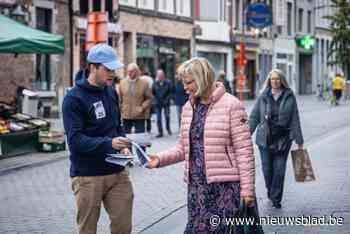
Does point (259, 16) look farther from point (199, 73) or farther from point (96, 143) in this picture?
point (199, 73)

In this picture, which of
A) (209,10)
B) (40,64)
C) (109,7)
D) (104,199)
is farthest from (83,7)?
(104,199)

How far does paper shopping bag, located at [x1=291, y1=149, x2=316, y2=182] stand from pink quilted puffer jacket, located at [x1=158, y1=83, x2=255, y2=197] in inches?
202

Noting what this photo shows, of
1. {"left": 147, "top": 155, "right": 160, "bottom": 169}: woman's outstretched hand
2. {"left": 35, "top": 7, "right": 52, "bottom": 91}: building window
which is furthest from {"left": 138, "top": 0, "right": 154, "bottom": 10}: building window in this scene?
{"left": 147, "top": 155, "right": 160, "bottom": 169}: woman's outstretched hand

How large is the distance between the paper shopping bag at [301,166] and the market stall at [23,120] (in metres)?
7.60

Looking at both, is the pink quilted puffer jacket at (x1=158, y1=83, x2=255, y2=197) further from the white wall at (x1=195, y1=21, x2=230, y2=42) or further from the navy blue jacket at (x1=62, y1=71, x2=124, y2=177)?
the white wall at (x1=195, y1=21, x2=230, y2=42)

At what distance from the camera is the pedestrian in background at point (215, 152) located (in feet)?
20.1

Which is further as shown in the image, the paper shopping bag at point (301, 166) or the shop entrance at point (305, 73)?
the shop entrance at point (305, 73)

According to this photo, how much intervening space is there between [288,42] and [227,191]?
59540 millimetres

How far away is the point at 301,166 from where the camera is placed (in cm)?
1129

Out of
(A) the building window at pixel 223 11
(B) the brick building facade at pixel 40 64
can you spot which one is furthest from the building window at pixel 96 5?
(A) the building window at pixel 223 11

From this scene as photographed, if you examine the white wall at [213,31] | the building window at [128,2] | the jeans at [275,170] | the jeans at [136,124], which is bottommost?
the jeans at [275,170]

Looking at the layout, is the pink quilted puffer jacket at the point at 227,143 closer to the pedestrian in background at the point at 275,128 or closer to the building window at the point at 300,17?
the pedestrian in background at the point at 275,128

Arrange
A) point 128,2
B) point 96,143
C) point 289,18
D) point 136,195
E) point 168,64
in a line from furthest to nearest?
point 289,18 < point 168,64 < point 128,2 < point 136,195 < point 96,143

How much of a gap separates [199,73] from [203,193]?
2.69 ft
